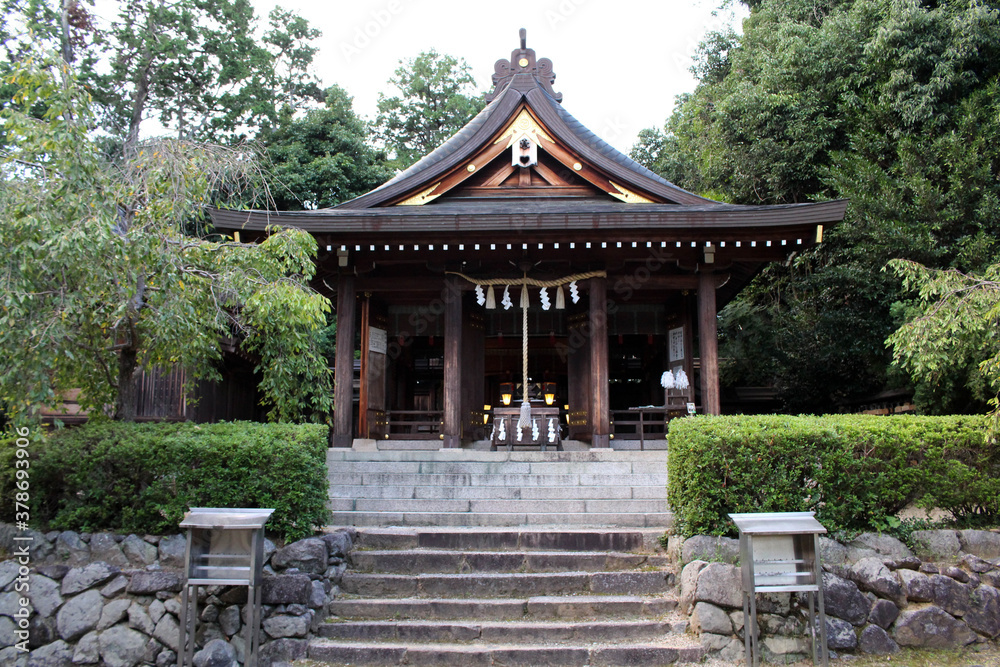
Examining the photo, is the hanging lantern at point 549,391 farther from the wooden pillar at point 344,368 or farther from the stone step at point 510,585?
the stone step at point 510,585

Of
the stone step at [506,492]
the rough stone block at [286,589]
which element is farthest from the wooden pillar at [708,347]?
the rough stone block at [286,589]

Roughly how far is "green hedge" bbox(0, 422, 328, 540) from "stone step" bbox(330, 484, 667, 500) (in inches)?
85.8

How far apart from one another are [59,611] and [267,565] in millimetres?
1645

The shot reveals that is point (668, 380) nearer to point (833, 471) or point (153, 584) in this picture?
point (833, 471)

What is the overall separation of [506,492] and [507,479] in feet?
1.04

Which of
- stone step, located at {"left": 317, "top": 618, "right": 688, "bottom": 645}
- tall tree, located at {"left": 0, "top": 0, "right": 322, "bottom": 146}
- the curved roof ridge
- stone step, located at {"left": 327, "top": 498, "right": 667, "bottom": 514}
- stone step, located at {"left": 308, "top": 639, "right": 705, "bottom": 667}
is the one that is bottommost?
stone step, located at {"left": 308, "top": 639, "right": 705, "bottom": 667}

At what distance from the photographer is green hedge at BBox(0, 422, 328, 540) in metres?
5.92

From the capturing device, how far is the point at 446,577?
6.18 metres

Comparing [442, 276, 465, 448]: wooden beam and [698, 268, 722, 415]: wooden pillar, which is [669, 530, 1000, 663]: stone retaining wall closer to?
[698, 268, 722, 415]: wooden pillar

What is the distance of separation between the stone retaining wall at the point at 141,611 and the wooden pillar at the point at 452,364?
505cm

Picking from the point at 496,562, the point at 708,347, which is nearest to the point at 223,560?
the point at 496,562

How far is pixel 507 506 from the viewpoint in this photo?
7.99 m

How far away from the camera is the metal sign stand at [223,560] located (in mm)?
5051

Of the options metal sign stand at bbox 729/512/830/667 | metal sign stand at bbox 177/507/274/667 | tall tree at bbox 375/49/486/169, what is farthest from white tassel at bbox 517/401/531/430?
tall tree at bbox 375/49/486/169
